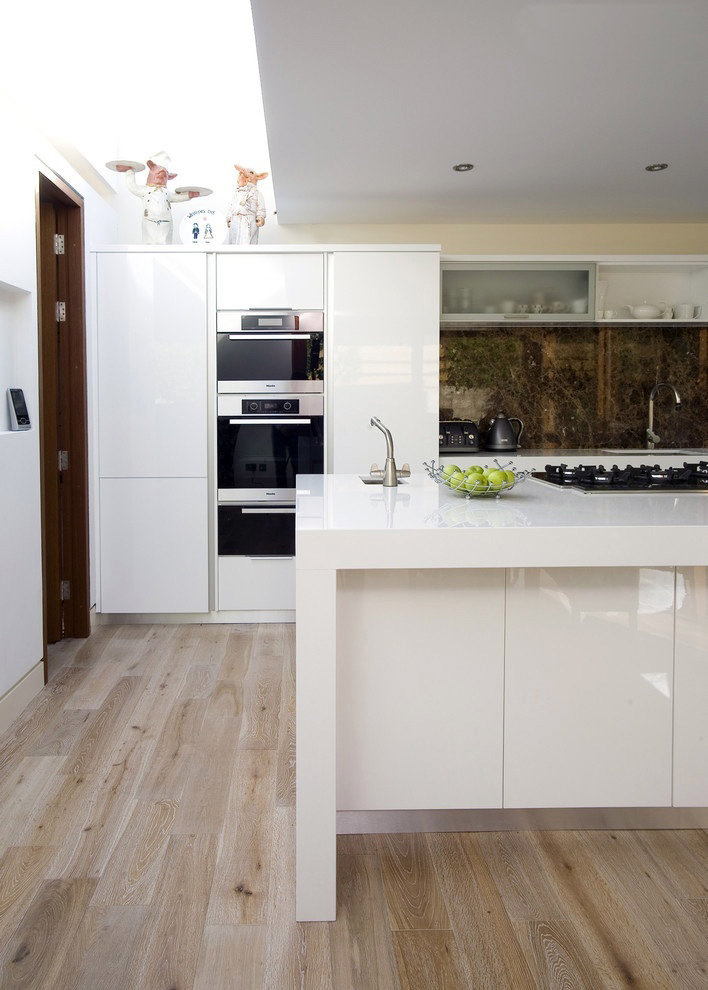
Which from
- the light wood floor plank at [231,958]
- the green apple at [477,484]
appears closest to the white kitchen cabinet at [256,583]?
the green apple at [477,484]

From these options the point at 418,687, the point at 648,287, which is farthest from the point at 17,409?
the point at 648,287

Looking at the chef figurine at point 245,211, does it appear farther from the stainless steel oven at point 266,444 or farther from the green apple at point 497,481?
the green apple at point 497,481

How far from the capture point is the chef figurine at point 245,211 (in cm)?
461

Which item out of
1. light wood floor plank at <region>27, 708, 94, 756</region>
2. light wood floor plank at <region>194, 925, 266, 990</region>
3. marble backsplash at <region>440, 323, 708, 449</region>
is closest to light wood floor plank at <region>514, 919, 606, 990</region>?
light wood floor plank at <region>194, 925, 266, 990</region>

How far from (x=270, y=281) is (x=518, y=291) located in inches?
55.4

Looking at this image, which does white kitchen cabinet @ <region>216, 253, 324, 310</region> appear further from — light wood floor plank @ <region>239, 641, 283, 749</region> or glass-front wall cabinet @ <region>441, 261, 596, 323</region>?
light wood floor plank @ <region>239, 641, 283, 749</region>

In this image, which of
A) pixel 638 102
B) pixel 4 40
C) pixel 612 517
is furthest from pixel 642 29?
pixel 4 40

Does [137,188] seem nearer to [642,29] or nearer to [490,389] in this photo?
[490,389]

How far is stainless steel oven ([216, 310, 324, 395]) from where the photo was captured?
4.52 m

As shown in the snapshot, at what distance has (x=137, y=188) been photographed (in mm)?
4594

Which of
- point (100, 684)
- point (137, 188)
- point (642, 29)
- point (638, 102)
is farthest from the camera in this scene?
point (137, 188)

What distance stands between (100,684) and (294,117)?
2421 mm

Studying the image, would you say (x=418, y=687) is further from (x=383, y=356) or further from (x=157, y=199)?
(x=157, y=199)

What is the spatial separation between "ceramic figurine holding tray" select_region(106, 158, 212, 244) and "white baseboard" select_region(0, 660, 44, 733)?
2.38 meters
